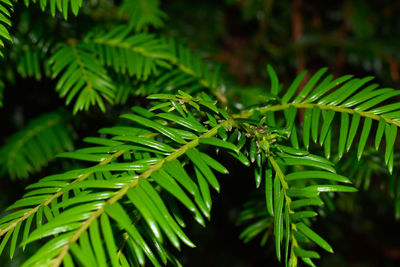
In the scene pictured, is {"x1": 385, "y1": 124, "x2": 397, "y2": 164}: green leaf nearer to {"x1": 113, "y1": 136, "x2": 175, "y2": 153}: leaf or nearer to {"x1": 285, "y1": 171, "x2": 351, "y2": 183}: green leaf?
{"x1": 285, "y1": 171, "x2": 351, "y2": 183}: green leaf

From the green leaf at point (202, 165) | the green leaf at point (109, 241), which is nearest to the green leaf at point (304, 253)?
the green leaf at point (202, 165)

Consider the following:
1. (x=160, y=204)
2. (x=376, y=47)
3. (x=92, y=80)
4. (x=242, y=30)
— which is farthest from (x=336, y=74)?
(x=160, y=204)

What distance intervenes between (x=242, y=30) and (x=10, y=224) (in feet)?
5.75

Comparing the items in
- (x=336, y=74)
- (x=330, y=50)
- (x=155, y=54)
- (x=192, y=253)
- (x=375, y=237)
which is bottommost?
(x=375, y=237)

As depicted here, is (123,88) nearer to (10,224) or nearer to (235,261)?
(10,224)

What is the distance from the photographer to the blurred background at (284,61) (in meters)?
1.25

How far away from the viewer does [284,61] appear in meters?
1.71

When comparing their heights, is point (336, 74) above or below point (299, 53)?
below

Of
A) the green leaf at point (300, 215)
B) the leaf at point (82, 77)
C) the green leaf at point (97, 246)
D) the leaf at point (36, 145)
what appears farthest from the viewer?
the leaf at point (36, 145)

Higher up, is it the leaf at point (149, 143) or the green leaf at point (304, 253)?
the leaf at point (149, 143)

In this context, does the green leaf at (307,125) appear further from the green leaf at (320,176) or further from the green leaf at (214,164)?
the green leaf at (214,164)

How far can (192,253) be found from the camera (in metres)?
1.52

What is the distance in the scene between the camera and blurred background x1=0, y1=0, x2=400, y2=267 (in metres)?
1.25

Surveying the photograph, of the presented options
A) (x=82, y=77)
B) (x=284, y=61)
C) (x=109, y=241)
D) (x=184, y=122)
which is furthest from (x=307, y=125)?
(x=284, y=61)
